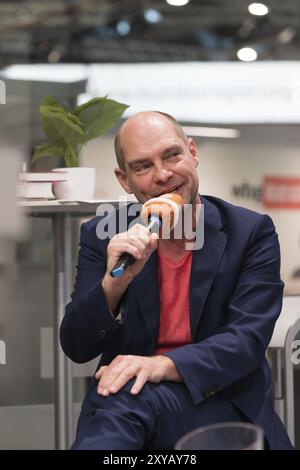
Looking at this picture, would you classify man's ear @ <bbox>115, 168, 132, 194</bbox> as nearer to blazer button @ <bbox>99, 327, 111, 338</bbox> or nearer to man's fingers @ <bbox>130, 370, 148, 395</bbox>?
blazer button @ <bbox>99, 327, 111, 338</bbox>

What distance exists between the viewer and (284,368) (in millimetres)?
2617

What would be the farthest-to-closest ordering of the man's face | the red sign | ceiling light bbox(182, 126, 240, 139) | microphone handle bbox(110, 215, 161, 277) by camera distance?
1. the red sign
2. ceiling light bbox(182, 126, 240, 139)
3. the man's face
4. microphone handle bbox(110, 215, 161, 277)

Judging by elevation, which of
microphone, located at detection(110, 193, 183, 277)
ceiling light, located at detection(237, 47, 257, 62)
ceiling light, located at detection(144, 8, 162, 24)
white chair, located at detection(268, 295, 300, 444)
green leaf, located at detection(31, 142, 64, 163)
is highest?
ceiling light, located at detection(144, 8, 162, 24)

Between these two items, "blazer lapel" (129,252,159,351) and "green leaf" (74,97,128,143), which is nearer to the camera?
"blazer lapel" (129,252,159,351)

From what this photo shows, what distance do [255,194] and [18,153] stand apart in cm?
238

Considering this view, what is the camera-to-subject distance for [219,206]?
6.94 feet

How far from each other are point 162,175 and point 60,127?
1010mm

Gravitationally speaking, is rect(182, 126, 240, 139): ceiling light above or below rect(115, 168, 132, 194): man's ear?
above

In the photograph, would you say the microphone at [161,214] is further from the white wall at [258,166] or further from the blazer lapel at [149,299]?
the white wall at [258,166]

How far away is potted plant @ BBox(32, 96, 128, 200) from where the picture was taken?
284cm

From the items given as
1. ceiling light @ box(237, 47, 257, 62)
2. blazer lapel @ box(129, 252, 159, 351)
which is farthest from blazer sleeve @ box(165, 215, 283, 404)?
ceiling light @ box(237, 47, 257, 62)

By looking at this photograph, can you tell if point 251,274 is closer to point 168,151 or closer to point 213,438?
point 168,151
